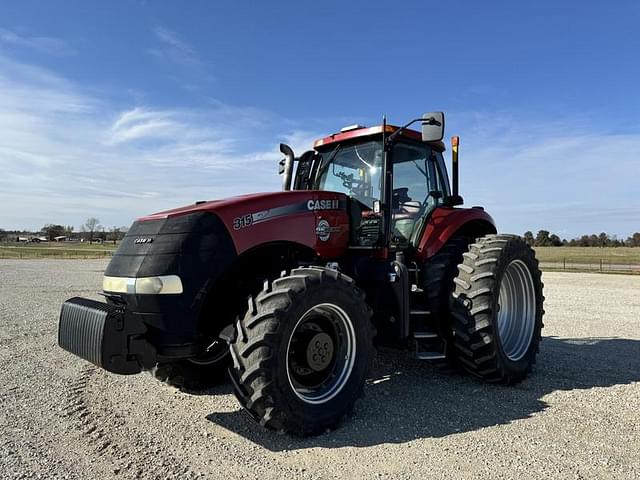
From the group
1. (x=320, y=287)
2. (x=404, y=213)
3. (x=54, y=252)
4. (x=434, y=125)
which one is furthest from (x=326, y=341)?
(x=54, y=252)

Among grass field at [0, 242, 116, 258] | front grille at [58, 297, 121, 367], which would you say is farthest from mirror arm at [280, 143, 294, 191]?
grass field at [0, 242, 116, 258]

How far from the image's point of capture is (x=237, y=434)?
3734mm

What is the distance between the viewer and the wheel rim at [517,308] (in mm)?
5664

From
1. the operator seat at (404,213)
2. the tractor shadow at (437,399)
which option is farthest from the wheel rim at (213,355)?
the operator seat at (404,213)

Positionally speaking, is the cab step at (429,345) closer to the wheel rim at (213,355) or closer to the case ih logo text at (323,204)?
the case ih logo text at (323,204)

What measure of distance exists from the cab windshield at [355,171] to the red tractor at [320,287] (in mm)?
15

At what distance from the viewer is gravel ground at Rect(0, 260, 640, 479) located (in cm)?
318

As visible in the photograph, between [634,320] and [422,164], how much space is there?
7.11m

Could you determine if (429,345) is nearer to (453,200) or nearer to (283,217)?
(453,200)

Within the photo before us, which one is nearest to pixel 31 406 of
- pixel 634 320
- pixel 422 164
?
pixel 422 164

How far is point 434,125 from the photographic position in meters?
4.46

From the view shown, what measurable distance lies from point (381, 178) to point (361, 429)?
2.48m

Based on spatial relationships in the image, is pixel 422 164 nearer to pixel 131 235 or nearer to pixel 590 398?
pixel 590 398

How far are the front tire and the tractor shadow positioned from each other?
237 mm
